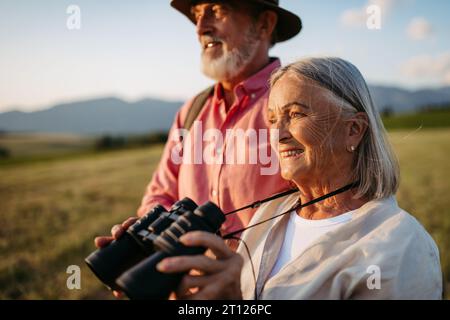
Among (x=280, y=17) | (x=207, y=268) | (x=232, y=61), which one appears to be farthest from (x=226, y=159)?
(x=207, y=268)

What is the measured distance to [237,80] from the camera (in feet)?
13.2

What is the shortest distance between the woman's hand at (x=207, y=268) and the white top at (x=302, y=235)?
0.62 metres

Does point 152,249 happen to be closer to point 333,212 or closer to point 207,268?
point 207,268

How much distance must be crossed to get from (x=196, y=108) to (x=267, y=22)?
1048 mm

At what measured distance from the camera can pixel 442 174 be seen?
1639 centimetres

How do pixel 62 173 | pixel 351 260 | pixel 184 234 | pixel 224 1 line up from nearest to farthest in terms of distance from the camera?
pixel 184 234 → pixel 351 260 → pixel 224 1 → pixel 62 173

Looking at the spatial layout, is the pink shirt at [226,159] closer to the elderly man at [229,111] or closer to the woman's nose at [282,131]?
the elderly man at [229,111]

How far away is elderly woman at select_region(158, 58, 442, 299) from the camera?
7.32ft

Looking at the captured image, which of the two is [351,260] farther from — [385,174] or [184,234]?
[184,234]

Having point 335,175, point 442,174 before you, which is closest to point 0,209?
point 335,175

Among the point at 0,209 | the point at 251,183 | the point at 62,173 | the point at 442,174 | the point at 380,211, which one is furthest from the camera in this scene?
the point at 62,173

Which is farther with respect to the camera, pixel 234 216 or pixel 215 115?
pixel 215 115

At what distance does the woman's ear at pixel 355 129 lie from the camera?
2.73 m
